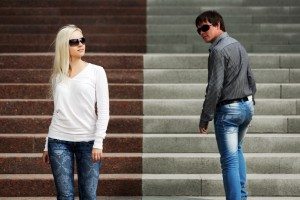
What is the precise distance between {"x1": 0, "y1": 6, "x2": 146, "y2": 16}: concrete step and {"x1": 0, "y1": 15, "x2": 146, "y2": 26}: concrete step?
0.58 feet

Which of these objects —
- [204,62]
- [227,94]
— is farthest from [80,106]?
[204,62]

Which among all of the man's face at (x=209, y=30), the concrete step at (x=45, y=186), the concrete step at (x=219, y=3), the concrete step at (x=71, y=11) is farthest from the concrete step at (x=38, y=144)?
the concrete step at (x=219, y=3)

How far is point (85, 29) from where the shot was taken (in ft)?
27.6

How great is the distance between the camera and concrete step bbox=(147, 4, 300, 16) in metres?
9.13

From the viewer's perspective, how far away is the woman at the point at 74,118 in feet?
A: 11.6

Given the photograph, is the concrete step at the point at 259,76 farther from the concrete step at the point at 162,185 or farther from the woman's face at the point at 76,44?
the woman's face at the point at 76,44

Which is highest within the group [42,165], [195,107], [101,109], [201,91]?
[101,109]

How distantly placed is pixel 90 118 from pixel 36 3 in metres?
6.07

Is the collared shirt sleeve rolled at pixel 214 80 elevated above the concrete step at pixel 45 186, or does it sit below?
above

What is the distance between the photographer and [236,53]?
425cm

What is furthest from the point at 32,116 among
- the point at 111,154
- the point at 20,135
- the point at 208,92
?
the point at 208,92

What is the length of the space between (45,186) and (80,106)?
78.8 inches

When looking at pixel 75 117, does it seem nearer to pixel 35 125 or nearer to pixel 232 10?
pixel 35 125

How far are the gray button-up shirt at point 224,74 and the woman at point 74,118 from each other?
38.2 inches
